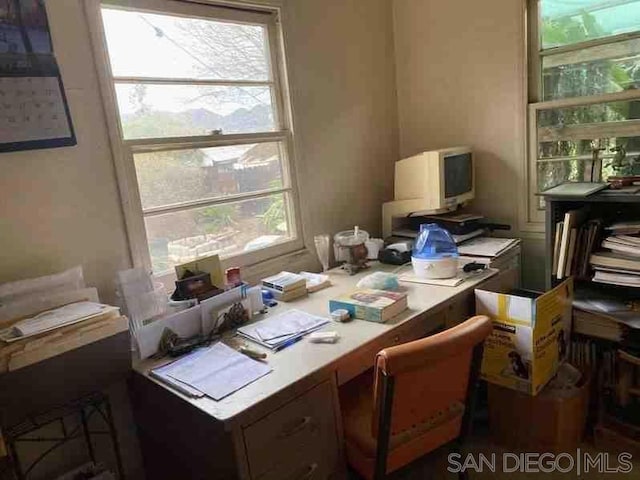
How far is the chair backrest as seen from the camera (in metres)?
1.21

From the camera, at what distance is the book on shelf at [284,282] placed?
1.96m

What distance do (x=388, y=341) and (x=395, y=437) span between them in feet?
1.04

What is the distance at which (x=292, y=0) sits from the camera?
7.25 feet

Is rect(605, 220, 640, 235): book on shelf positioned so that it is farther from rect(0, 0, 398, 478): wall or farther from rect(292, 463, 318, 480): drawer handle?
rect(292, 463, 318, 480): drawer handle

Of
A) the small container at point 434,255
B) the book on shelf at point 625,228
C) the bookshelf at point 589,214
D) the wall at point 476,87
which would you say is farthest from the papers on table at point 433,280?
Answer: the wall at point 476,87

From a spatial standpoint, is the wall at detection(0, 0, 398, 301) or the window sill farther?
the window sill

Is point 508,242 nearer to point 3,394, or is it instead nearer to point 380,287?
point 380,287

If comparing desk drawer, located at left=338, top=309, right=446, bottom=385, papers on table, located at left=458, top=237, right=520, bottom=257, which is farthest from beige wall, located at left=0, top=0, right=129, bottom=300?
papers on table, located at left=458, top=237, right=520, bottom=257

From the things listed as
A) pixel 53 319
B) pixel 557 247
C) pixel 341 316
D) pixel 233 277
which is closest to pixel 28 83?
pixel 53 319

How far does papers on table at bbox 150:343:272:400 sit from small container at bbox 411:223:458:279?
0.90 metres

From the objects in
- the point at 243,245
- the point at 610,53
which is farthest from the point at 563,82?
the point at 243,245

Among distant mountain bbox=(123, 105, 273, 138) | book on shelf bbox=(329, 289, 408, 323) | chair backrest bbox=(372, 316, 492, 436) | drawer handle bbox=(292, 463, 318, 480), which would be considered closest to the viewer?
chair backrest bbox=(372, 316, 492, 436)

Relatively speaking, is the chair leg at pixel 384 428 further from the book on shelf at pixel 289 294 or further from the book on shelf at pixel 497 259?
the book on shelf at pixel 497 259

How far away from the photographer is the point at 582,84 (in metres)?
2.22
